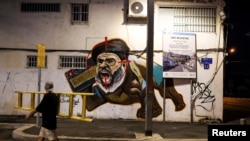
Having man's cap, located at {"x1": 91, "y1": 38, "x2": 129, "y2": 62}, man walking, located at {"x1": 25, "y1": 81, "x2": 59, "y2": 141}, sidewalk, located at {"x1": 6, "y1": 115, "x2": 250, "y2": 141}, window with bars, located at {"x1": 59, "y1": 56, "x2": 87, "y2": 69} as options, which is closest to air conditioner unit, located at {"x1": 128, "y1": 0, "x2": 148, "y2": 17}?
man's cap, located at {"x1": 91, "y1": 38, "x2": 129, "y2": 62}

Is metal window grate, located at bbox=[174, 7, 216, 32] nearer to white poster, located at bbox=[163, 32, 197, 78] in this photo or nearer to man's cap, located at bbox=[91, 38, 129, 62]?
white poster, located at bbox=[163, 32, 197, 78]

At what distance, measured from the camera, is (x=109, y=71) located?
16.6m

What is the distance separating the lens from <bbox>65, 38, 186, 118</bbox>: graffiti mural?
1656 centimetres

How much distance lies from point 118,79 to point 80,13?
327 cm

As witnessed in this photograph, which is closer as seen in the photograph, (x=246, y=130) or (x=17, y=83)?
(x=246, y=130)

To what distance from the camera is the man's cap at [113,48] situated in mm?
16641

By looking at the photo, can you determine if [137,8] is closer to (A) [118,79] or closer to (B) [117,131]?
(A) [118,79]

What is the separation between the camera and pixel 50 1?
17.0 m

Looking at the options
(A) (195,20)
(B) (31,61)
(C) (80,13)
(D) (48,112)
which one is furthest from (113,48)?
(D) (48,112)

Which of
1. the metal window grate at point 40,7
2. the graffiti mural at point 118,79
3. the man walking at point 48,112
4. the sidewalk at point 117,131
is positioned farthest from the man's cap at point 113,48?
the man walking at point 48,112

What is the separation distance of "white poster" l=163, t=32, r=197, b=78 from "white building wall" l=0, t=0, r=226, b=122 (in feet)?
0.85

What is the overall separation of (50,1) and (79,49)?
2429mm

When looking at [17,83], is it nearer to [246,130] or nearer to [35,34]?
[35,34]

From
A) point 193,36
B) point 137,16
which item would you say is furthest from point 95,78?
point 193,36
